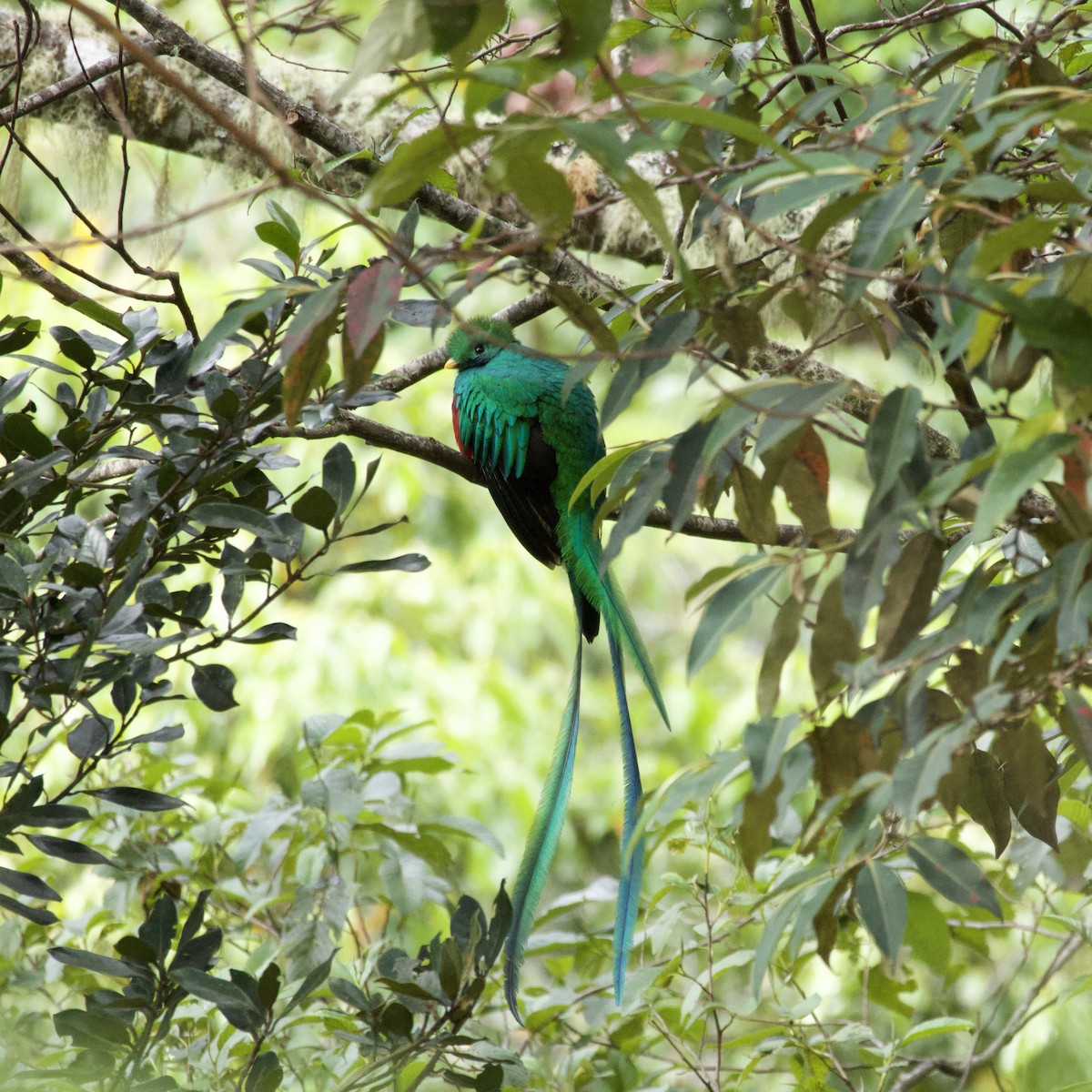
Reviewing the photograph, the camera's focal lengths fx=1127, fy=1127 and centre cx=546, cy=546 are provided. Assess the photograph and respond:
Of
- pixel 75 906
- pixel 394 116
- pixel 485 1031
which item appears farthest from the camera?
pixel 75 906

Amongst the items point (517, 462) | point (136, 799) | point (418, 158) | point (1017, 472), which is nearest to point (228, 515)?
point (136, 799)

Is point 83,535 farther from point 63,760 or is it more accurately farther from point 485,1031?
point 63,760

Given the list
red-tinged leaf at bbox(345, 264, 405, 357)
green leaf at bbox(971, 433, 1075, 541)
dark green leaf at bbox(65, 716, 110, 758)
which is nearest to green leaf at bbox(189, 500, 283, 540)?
dark green leaf at bbox(65, 716, 110, 758)

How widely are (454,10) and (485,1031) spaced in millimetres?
1322

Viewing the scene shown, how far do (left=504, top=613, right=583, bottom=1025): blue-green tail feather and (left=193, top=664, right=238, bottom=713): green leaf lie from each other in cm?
41

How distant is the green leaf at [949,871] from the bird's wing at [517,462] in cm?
155

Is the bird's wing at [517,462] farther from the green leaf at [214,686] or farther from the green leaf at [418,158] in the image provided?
the green leaf at [418,158]

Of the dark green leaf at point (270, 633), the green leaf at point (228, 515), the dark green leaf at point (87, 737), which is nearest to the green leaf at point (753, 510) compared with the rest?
the green leaf at point (228, 515)

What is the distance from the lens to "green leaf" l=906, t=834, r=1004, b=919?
71cm

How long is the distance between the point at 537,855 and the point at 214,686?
453 millimetres

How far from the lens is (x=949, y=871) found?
2.38 ft

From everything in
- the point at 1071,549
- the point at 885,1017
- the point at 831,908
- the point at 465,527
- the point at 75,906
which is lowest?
the point at 831,908

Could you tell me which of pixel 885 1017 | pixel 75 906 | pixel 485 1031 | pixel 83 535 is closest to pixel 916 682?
pixel 83 535

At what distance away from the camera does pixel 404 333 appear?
216 inches
